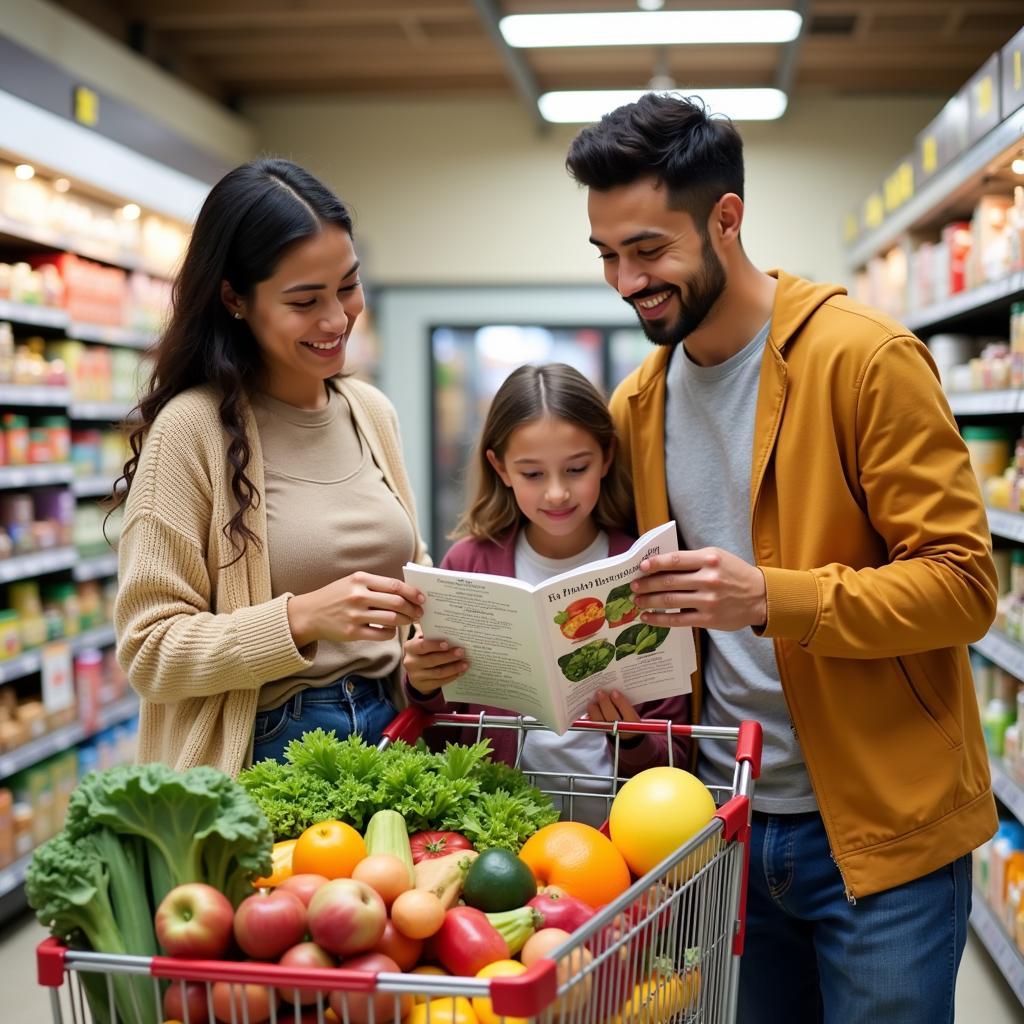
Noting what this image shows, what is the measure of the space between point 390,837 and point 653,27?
5228 mm

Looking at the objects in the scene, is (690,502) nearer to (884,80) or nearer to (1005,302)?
(1005,302)

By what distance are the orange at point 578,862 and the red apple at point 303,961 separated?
0.37 meters

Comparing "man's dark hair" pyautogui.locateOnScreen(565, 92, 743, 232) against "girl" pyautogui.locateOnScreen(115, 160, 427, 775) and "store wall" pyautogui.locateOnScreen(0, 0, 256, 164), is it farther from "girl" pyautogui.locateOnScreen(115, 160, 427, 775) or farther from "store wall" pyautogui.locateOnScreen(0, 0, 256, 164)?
"store wall" pyautogui.locateOnScreen(0, 0, 256, 164)

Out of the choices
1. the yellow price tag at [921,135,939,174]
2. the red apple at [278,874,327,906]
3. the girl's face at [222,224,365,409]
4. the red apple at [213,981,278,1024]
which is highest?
the yellow price tag at [921,135,939,174]

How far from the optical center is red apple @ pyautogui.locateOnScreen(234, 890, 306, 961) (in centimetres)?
117

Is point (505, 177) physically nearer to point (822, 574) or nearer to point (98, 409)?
point (98, 409)

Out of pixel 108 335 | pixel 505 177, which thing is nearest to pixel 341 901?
pixel 108 335

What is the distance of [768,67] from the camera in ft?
25.3

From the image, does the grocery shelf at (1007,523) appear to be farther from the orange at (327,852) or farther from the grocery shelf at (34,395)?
the grocery shelf at (34,395)

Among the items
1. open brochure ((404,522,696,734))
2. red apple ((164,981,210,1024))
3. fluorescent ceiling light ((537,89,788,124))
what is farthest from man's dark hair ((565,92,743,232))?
fluorescent ceiling light ((537,89,788,124))

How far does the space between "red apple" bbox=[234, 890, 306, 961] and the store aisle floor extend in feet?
8.87

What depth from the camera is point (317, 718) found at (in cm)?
195

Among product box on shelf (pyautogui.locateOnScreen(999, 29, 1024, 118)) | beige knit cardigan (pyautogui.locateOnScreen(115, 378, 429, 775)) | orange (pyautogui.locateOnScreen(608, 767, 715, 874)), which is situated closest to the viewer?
orange (pyautogui.locateOnScreen(608, 767, 715, 874))

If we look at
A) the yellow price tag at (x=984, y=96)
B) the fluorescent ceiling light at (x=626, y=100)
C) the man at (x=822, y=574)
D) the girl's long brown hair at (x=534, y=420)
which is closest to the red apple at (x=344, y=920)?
the man at (x=822, y=574)
